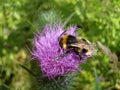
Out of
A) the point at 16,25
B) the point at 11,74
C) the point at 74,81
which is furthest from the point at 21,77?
the point at 74,81

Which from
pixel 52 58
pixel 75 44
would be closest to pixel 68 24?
pixel 52 58

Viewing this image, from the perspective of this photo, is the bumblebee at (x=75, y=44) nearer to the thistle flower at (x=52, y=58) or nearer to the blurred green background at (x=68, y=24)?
the thistle flower at (x=52, y=58)

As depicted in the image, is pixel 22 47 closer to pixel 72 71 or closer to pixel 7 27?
pixel 7 27

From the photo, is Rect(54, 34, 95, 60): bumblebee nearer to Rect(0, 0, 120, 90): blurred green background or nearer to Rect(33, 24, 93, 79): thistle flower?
Rect(33, 24, 93, 79): thistle flower

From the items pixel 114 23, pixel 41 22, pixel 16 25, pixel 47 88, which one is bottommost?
pixel 47 88

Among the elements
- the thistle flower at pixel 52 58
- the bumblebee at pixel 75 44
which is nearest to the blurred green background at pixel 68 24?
the thistle flower at pixel 52 58

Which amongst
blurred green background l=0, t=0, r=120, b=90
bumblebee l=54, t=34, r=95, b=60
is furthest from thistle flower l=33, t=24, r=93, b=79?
blurred green background l=0, t=0, r=120, b=90

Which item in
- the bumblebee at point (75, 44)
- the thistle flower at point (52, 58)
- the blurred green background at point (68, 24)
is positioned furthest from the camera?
the blurred green background at point (68, 24)

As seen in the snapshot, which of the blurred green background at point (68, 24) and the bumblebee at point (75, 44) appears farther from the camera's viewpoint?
the blurred green background at point (68, 24)
